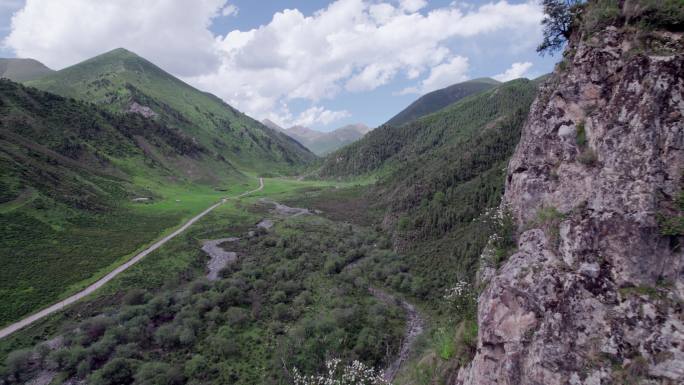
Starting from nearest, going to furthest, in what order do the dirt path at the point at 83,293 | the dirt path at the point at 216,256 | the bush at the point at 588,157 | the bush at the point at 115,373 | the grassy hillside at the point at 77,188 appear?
the bush at the point at 588,157
the bush at the point at 115,373
the dirt path at the point at 83,293
the grassy hillside at the point at 77,188
the dirt path at the point at 216,256

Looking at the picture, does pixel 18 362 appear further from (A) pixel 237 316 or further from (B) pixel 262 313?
(B) pixel 262 313

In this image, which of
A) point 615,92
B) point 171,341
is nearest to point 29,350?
point 171,341

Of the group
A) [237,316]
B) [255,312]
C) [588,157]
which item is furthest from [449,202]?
[588,157]

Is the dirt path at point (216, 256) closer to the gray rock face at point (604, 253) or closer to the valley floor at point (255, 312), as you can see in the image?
the valley floor at point (255, 312)

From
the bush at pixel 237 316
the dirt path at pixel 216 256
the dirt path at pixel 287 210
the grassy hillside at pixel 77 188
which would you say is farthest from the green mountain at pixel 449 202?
the grassy hillside at pixel 77 188

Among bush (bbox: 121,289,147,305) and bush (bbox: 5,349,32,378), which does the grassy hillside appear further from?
bush (bbox: 5,349,32,378)

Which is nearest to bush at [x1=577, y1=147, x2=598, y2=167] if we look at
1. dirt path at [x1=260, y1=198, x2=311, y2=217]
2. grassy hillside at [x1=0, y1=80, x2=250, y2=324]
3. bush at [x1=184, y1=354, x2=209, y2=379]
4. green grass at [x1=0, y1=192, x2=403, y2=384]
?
green grass at [x1=0, y1=192, x2=403, y2=384]
